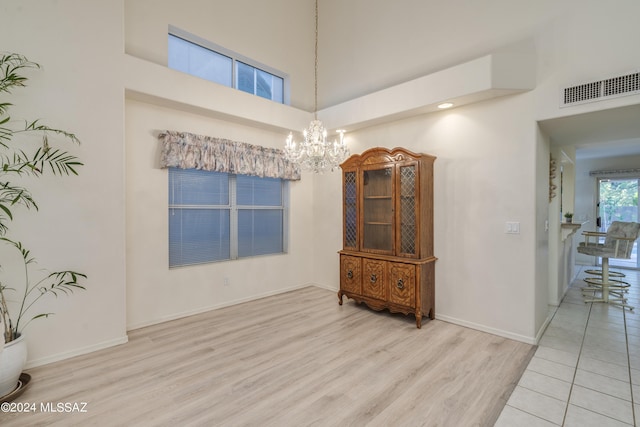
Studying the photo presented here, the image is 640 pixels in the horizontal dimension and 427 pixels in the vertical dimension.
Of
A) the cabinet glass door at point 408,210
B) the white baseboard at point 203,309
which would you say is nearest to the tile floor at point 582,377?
the cabinet glass door at point 408,210

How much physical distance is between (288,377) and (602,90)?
12.5ft

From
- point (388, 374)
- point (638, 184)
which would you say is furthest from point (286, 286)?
point (638, 184)

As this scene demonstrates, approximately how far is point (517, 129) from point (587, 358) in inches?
92.1

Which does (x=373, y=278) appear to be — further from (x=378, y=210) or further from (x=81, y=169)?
(x=81, y=169)

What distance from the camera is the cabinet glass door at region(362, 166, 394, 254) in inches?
156

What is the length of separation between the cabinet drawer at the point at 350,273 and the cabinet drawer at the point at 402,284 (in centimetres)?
51

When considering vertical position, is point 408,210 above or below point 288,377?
above

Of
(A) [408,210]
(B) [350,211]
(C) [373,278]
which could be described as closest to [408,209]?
(A) [408,210]

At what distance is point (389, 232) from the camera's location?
3961mm

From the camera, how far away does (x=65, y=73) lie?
2824 mm

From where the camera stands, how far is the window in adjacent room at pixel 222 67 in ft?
12.9

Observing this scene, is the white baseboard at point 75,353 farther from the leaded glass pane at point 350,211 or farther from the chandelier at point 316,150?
the leaded glass pane at point 350,211

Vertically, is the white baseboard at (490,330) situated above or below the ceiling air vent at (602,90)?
below

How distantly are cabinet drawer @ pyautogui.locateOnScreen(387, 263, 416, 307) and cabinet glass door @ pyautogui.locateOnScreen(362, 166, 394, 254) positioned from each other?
0.86ft
